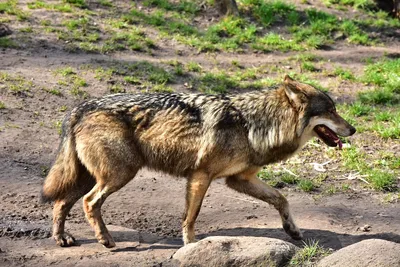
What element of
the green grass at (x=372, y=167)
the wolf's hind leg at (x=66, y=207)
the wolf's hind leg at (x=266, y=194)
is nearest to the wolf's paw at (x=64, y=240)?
the wolf's hind leg at (x=66, y=207)

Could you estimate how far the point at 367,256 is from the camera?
17.3 feet

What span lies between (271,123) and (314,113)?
455 mm

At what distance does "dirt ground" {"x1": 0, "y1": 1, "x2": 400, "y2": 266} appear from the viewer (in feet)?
20.6

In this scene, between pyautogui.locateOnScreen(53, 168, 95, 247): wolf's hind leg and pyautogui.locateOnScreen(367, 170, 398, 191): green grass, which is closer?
pyautogui.locateOnScreen(53, 168, 95, 247): wolf's hind leg

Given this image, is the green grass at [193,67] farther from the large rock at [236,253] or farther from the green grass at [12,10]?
the large rock at [236,253]

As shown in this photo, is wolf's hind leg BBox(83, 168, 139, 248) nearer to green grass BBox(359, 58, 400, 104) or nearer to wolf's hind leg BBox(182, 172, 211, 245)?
wolf's hind leg BBox(182, 172, 211, 245)

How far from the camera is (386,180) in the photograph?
27.1 ft

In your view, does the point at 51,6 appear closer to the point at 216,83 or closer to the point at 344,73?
the point at 216,83

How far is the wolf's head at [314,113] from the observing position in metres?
6.57

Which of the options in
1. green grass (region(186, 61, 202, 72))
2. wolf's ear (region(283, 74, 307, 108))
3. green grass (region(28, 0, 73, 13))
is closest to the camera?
wolf's ear (region(283, 74, 307, 108))

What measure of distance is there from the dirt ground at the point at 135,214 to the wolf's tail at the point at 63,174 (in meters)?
0.46

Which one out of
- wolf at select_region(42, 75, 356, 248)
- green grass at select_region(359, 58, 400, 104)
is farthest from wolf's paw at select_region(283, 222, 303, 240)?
green grass at select_region(359, 58, 400, 104)

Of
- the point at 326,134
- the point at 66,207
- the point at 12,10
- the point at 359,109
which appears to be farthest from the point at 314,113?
the point at 12,10

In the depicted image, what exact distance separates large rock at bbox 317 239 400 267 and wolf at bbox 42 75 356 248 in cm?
134
